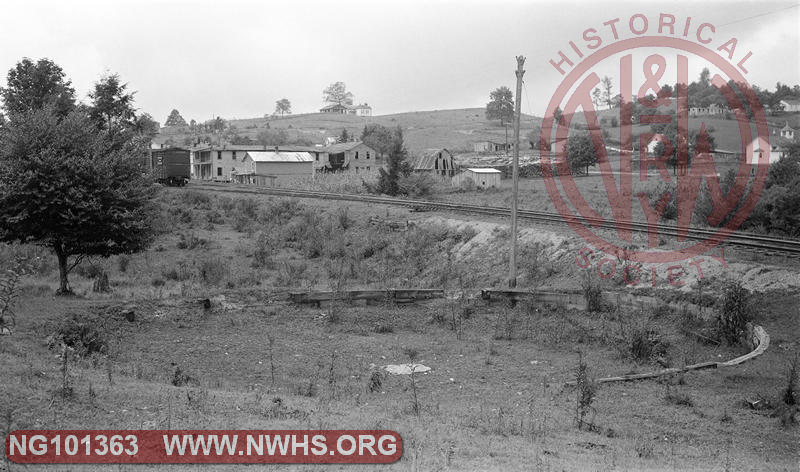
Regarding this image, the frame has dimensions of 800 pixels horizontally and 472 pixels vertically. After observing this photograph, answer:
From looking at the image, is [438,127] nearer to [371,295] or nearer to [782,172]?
[782,172]

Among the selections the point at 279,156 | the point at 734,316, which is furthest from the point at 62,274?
the point at 279,156

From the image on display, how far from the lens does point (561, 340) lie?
16969mm

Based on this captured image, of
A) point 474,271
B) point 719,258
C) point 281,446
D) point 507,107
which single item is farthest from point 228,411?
point 507,107

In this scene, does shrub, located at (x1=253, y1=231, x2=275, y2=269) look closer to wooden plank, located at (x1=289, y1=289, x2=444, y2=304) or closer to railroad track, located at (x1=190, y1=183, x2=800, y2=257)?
railroad track, located at (x1=190, y1=183, x2=800, y2=257)

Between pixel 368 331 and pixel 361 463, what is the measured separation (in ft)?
34.1

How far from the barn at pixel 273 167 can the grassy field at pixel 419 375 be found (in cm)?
Answer: 4677

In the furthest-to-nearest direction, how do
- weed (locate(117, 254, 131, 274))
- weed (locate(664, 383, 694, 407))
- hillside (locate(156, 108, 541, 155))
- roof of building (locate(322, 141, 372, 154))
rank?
hillside (locate(156, 108, 541, 155)), roof of building (locate(322, 141, 372, 154)), weed (locate(117, 254, 131, 274)), weed (locate(664, 383, 694, 407))

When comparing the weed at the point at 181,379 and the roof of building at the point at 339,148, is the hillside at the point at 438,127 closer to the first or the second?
the roof of building at the point at 339,148

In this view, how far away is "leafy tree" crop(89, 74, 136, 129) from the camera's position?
192 feet

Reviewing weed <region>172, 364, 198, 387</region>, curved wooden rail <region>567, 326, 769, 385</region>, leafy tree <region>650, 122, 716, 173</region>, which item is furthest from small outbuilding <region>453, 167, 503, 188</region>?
weed <region>172, 364, 198, 387</region>

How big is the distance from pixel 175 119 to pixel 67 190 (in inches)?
7302

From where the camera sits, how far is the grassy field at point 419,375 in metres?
9.01

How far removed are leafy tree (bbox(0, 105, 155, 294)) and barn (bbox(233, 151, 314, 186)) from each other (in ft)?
173

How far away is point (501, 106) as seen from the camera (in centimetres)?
14800
